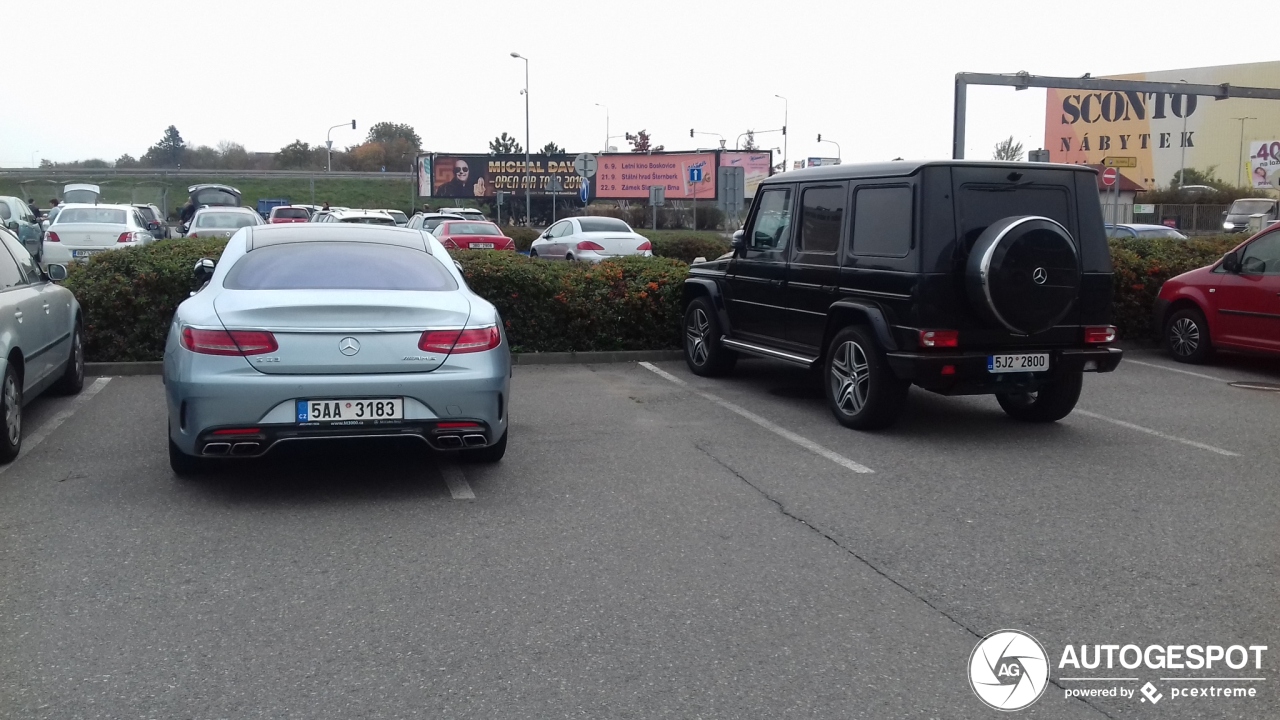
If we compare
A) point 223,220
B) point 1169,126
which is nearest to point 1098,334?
point 223,220

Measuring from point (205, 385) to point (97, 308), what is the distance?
20.0ft

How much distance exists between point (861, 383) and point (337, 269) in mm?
3858

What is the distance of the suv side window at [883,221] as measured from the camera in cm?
796

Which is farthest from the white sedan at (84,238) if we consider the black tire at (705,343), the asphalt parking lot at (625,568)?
the asphalt parking lot at (625,568)

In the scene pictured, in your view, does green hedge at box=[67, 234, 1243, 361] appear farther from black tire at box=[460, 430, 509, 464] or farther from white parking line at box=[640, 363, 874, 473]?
black tire at box=[460, 430, 509, 464]

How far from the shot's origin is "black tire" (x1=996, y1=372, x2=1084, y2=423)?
28.3 ft

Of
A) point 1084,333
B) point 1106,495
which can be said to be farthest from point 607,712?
point 1084,333

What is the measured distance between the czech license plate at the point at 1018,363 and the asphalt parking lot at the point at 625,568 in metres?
0.56

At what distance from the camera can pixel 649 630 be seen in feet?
14.5

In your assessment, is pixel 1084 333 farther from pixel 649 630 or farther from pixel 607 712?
pixel 607 712

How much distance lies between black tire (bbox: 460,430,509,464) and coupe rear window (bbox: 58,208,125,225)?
58.1ft

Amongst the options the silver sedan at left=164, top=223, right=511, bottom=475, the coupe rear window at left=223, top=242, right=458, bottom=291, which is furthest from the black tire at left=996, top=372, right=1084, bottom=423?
the coupe rear window at left=223, top=242, right=458, bottom=291

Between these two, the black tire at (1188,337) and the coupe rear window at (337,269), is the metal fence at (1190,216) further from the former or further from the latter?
the coupe rear window at (337,269)

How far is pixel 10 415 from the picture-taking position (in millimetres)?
7016
